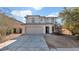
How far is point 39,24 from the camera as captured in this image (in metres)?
4.48

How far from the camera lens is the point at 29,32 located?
4.52 m

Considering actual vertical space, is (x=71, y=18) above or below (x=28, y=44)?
above

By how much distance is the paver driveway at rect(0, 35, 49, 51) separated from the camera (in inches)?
172

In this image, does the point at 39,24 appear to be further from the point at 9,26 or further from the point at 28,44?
the point at 9,26

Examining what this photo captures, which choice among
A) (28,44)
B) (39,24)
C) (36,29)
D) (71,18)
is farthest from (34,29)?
(71,18)

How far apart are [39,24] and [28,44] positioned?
521 millimetres

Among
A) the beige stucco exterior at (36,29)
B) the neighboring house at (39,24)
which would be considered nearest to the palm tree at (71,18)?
the neighboring house at (39,24)

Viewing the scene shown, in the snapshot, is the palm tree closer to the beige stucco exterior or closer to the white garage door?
the beige stucco exterior

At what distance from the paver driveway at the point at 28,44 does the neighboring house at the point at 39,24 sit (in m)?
0.15

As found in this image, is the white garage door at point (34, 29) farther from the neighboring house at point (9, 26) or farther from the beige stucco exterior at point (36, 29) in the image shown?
A: the neighboring house at point (9, 26)

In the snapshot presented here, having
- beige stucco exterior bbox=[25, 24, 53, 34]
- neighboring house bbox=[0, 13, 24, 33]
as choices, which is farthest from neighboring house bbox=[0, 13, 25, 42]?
beige stucco exterior bbox=[25, 24, 53, 34]

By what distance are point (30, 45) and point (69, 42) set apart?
891 mm
